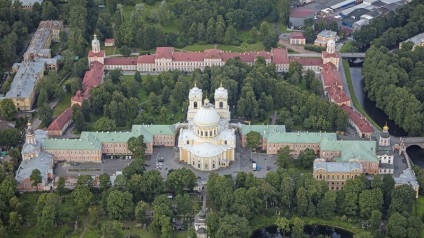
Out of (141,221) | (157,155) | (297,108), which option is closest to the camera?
(141,221)

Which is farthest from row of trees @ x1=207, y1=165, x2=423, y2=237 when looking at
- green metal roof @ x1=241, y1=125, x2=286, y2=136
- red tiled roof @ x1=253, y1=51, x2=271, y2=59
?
red tiled roof @ x1=253, y1=51, x2=271, y2=59

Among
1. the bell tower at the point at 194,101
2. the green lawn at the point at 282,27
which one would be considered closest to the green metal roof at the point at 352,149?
the bell tower at the point at 194,101

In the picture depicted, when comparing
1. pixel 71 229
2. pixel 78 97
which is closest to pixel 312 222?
pixel 71 229

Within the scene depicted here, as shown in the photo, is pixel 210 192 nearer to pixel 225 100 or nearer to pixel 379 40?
pixel 225 100

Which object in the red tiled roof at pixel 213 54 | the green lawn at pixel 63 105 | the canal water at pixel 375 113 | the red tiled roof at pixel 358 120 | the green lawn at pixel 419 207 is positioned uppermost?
the red tiled roof at pixel 213 54

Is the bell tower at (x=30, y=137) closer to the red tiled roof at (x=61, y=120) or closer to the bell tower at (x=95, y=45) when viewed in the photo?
the red tiled roof at (x=61, y=120)

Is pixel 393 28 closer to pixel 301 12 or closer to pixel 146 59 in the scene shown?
pixel 301 12

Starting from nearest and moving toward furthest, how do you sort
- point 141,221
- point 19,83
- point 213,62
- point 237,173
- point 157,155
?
point 141,221 → point 237,173 → point 157,155 → point 19,83 → point 213,62

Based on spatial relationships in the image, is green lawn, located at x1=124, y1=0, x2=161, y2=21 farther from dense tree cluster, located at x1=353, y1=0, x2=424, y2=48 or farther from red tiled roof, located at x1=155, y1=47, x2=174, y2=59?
dense tree cluster, located at x1=353, y1=0, x2=424, y2=48

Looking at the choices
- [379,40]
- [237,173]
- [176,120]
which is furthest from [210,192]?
[379,40]
